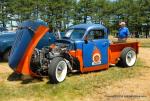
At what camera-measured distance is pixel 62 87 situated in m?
10.2

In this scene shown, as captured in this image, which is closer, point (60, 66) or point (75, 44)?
point (60, 66)

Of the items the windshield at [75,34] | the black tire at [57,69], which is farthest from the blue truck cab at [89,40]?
the black tire at [57,69]

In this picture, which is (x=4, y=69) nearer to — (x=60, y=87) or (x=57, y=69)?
(x=57, y=69)

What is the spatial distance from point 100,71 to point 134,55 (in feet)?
6.27

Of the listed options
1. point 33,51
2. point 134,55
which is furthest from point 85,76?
point 134,55

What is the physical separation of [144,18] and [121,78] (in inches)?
1778

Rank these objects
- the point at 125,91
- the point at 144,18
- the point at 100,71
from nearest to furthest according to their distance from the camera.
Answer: the point at 125,91
the point at 100,71
the point at 144,18

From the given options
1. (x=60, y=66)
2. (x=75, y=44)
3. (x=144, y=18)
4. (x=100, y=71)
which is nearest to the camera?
(x=60, y=66)

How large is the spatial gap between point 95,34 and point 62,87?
2.91 m

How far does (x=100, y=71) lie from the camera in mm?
12633

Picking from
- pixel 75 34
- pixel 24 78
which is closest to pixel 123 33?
pixel 75 34

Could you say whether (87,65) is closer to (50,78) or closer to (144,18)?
(50,78)

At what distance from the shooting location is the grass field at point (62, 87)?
31.0 ft

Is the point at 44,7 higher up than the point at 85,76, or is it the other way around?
the point at 44,7
